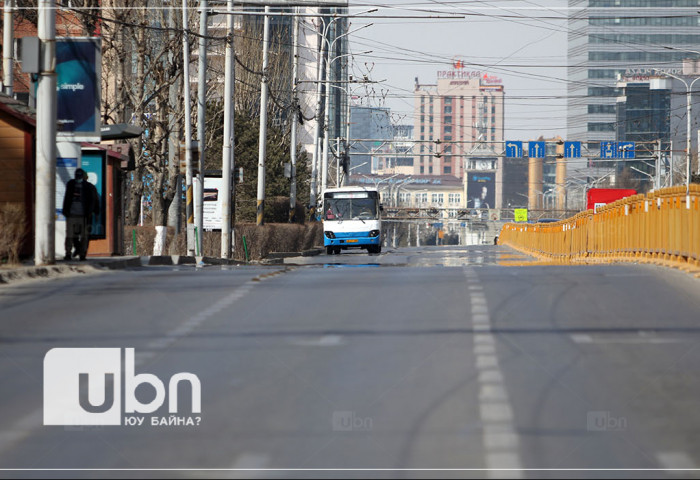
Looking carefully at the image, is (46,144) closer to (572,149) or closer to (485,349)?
(485,349)

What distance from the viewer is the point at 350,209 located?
2141 inches

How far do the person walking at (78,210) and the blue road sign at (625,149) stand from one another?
6643cm

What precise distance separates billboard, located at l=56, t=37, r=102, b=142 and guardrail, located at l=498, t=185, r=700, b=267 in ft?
35.4

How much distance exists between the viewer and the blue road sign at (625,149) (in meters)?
85.9

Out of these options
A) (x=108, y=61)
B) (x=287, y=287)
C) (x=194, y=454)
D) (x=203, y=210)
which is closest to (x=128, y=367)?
(x=194, y=454)

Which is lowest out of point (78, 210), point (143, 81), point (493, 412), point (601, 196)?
point (493, 412)

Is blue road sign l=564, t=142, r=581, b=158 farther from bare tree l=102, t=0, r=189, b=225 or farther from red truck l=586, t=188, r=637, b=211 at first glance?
bare tree l=102, t=0, r=189, b=225

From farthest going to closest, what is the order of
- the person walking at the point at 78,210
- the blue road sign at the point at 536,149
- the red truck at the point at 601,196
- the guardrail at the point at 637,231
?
1. the blue road sign at the point at 536,149
2. the red truck at the point at 601,196
3. the person walking at the point at 78,210
4. the guardrail at the point at 637,231

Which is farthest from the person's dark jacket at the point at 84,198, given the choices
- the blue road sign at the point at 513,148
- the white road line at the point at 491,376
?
the blue road sign at the point at 513,148

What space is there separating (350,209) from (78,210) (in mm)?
31858

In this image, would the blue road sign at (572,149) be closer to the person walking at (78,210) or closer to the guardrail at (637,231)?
the guardrail at (637,231)

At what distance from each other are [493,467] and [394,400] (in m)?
2.06

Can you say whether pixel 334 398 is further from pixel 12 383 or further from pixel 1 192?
pixel 1 192

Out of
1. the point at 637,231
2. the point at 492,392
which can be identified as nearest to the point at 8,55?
the point at 637,231
